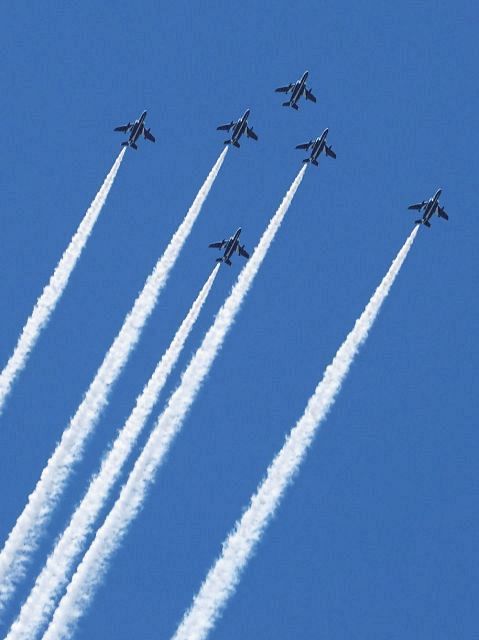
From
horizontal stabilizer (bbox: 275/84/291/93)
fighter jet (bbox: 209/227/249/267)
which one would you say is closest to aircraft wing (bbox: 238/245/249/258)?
fighter jet (bbox: 209/227/249/267)

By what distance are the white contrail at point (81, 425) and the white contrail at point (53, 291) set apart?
15.4 feet

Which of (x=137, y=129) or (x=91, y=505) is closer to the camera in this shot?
(x=91, y=505)

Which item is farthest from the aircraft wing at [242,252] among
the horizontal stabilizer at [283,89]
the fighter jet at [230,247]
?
the horizontal stabilizer at [283,89]

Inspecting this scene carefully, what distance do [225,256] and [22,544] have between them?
22.8 m

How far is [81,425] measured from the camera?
108500 mm

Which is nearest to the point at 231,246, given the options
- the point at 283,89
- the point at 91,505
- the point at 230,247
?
the point at 230,247

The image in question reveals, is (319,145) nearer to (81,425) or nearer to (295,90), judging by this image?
(295,90)

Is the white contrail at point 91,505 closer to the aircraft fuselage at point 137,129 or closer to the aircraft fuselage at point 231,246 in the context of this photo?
the aircraft fuselage at point 231,246

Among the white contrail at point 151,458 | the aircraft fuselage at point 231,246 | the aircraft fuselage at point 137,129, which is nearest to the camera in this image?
the white contrail at point 151,458

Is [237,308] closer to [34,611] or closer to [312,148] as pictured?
[312,148]

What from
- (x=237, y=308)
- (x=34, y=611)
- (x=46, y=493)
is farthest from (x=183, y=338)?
(x=34, y=611)

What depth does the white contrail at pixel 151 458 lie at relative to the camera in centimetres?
10025

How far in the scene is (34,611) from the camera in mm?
100500

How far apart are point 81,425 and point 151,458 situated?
4607 mm
